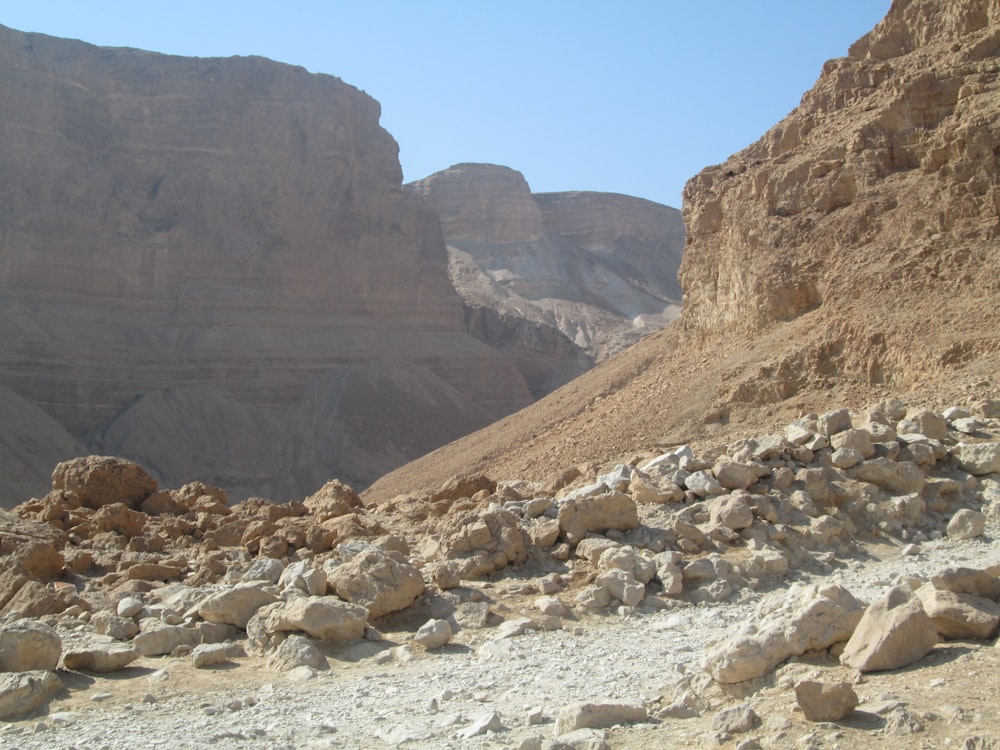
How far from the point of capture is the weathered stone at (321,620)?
7.72 m

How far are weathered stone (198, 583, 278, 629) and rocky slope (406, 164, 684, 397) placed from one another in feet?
190

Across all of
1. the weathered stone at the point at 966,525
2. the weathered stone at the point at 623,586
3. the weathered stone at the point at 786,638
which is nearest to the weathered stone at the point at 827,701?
the weathered stone at the point at 786,638

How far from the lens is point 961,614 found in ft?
18.6

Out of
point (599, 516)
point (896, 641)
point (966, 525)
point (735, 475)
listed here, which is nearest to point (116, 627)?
point (599, 516)

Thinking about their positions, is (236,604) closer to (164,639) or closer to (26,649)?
(164,639)

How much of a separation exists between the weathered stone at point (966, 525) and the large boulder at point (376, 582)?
5.16 metres

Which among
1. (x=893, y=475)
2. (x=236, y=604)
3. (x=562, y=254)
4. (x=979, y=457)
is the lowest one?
(x=236, y=604)

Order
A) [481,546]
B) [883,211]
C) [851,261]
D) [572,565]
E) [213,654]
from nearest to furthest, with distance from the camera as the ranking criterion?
[213,654], [572,565], [481,546], [851,261], [883,211]

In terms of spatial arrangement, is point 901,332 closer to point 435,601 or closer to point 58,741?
point 435,601

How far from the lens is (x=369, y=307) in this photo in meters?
54.4

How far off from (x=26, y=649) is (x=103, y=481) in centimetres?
868

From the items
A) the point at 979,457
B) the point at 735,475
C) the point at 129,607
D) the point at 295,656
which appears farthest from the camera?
the point at 979,457

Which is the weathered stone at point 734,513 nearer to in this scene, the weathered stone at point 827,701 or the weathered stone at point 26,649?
the weathered stone at point 827,701

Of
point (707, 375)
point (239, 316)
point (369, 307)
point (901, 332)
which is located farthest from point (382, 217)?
point (901, 332)
